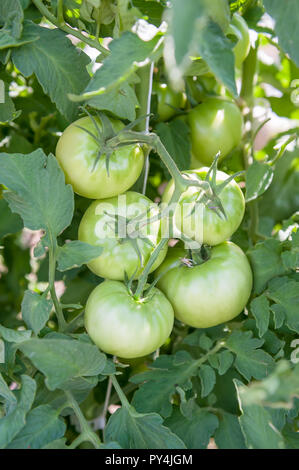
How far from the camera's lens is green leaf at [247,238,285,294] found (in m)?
0.52

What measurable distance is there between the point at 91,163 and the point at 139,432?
0.79ft

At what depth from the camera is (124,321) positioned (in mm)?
448

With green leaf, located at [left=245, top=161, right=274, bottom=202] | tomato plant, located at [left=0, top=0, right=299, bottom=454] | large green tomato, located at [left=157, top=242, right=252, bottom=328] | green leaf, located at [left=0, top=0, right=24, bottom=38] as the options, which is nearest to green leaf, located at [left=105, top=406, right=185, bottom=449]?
tomato plant, located at [left=0, top=0, right=299, bottom=454]

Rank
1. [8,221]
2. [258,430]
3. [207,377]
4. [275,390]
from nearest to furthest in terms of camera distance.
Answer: [275,390], [258,430], [207,377], [8,221]

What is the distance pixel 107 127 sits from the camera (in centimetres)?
46

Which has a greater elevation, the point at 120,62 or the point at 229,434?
the point at 120,62

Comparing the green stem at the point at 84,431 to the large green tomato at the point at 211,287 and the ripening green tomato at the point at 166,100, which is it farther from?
the ripening green tomato at the point at 166,100

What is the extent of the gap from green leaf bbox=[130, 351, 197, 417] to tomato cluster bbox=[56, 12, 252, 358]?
47 millimetres

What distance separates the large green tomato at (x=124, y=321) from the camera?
449 millimetres

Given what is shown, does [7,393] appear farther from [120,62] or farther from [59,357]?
[120,62]

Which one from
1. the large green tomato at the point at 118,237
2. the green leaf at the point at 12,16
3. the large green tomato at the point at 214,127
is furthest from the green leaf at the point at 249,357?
the green leaf at the point at 12,16

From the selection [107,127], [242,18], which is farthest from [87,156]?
[242,18]

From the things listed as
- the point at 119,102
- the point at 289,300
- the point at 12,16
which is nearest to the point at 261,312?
the point at 289,300

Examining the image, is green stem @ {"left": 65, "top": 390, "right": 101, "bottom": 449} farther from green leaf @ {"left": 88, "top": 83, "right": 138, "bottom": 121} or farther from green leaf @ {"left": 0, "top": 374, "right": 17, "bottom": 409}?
green leaf @ {"left": 88, "top": 83, "right": 138, "bottom": 121}
